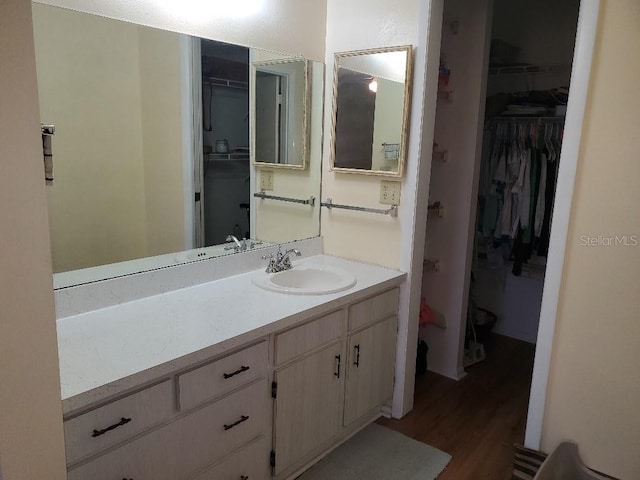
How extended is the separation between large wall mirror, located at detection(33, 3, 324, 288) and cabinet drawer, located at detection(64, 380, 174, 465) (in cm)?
58

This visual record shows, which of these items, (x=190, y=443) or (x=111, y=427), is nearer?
(x=111, y=427)

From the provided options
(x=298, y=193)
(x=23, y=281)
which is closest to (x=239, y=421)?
(x=23, y=281)

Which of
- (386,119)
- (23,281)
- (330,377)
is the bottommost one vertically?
(330,377)

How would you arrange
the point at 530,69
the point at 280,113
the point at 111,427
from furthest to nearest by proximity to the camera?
the point at 530,69
the point at 280,113
the point at 111,427

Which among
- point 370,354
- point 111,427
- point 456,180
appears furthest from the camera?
point 456,180

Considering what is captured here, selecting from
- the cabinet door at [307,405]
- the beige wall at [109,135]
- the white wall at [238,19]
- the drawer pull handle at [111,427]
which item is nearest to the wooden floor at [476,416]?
the cabinet door at [307,405]

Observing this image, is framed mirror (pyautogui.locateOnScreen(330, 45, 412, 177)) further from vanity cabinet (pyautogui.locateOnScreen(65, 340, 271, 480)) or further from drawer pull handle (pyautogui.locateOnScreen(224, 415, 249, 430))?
drawer pull handle (pyautogui.locateOnScreen(224, 415, 249, 430))

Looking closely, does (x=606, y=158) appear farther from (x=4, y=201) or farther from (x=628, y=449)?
(x=4, y=201)

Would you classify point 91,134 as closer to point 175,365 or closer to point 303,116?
point 175,365

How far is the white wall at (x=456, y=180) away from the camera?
2.63 meters

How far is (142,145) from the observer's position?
6.02ft

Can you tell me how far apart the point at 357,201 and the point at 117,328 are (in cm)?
138

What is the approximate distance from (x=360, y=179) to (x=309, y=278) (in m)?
0.59

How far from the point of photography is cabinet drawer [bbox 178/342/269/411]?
142 centimetres
